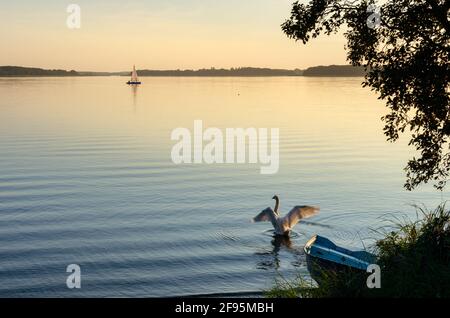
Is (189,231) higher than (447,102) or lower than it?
lower

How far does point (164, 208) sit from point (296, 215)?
30.6ft

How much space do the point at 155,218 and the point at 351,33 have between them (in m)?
17.1

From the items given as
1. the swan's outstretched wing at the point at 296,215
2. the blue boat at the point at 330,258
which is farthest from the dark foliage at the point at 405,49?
the swan's outstretched wing at the point at 296,215

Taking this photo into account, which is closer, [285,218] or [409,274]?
[409,274]

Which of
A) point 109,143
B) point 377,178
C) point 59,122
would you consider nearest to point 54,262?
point 377,178

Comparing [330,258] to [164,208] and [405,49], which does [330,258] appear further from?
[164,208]

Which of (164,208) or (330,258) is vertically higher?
(330,258)

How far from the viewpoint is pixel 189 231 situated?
30922 millimetres

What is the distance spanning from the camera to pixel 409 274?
1450cm

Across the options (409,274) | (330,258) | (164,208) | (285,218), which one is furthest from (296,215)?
(409,274)

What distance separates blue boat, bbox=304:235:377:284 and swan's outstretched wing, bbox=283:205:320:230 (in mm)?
A: 6832

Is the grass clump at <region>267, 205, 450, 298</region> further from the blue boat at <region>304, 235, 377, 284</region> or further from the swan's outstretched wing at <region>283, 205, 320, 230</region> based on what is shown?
the swan's outstretched wing at <region>283, 205, 320, 230</region>

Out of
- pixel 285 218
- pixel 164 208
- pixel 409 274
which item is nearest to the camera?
pixel 409 274

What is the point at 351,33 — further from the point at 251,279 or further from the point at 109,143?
the point at 109,143
